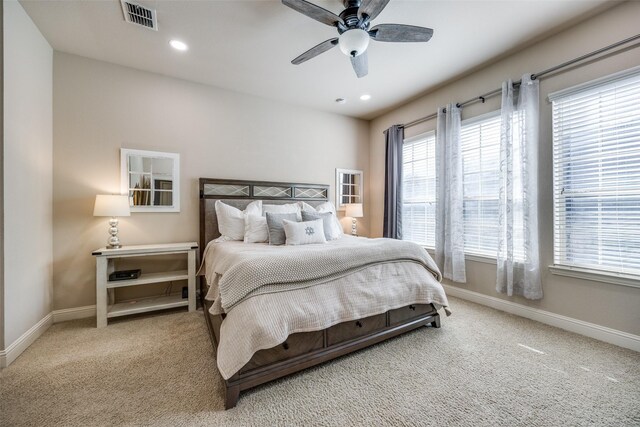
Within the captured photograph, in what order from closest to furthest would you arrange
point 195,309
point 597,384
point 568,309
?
1. point 597,384
2. point 568,309
3. point 195,309

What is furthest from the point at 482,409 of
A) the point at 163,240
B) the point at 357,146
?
the point at 357,146

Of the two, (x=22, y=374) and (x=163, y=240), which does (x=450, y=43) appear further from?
(x=22, y=374)

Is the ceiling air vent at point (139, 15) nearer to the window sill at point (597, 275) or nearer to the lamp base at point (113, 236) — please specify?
the lamp base at point (113, 236)

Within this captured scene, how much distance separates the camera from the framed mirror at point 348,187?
461 centimetres

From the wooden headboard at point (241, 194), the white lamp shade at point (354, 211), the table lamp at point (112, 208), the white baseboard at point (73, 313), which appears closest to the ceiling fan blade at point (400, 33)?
the wooden headboard at point (241, 194)

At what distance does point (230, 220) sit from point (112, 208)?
1.18 metres

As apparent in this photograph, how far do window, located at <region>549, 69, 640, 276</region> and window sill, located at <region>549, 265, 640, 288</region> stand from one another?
4 cm

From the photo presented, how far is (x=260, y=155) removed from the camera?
12.7ft

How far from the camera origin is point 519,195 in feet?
8.95

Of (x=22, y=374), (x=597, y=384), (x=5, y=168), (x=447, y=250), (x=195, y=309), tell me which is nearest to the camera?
(x=597, y=384)

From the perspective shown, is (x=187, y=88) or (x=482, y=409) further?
(x=187, y=88)

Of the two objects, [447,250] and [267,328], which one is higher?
[447,250]

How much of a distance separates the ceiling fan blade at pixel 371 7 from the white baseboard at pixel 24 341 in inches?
146

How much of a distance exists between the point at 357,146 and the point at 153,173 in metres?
3.34
